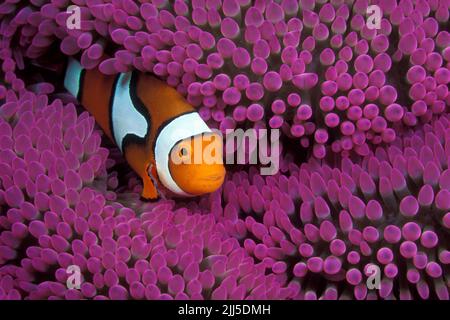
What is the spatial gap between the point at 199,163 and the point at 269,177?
0.47ft

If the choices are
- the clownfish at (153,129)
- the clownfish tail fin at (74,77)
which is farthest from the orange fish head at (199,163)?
A: the clownfish tail fin at (74,77)

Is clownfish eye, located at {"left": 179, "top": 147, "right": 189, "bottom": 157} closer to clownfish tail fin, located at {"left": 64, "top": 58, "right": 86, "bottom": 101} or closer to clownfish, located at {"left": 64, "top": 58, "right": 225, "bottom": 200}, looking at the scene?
clownfish, located at {"left": 64, "top": 58, "right": 225, "bottom": 200}

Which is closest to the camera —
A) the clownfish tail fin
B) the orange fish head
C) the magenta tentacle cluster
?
the magenta tentacle cluster

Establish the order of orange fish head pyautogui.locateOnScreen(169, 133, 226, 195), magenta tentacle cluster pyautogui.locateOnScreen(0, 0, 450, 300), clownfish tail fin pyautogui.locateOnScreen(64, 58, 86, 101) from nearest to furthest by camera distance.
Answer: magenta tentacle cluster pyautogui.locateOnScreen(0, 0, 450, 300) → orange fish head pyautogui.locateOnScreen(169, 133, 226, 195) → clownfish tail fin pyautogui.locateOnScreen(64, 58, 86, 101)

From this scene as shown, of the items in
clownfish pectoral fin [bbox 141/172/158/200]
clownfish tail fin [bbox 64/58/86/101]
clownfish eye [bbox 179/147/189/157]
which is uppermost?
clownfish tail fin [bbox 64/58/86/101]

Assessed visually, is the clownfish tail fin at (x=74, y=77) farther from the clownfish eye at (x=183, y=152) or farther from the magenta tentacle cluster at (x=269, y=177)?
the clownfish eye at (x=183, y=152)

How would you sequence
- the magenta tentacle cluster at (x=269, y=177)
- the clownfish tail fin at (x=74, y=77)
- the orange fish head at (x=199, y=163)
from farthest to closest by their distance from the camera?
the clownfish tail fin at (x=74, y=77), the orange fish head at (x=199, y=163), the magenta tentacle cluster at (x=269, y=177)

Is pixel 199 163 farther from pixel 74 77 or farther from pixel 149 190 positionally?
pixel 74 77

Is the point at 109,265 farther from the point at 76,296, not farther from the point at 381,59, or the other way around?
the point at 381,59

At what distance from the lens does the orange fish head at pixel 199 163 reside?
1056 mm

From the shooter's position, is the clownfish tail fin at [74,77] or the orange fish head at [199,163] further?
the clownfish tail fin at [74,77]

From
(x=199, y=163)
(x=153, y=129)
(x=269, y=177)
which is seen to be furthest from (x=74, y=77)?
(x=269, y=177)

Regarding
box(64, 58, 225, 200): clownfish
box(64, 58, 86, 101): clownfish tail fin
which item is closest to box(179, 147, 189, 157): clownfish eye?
box(64, 58, 225, 200): clownfish

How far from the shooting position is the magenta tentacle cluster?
2.95 ft
